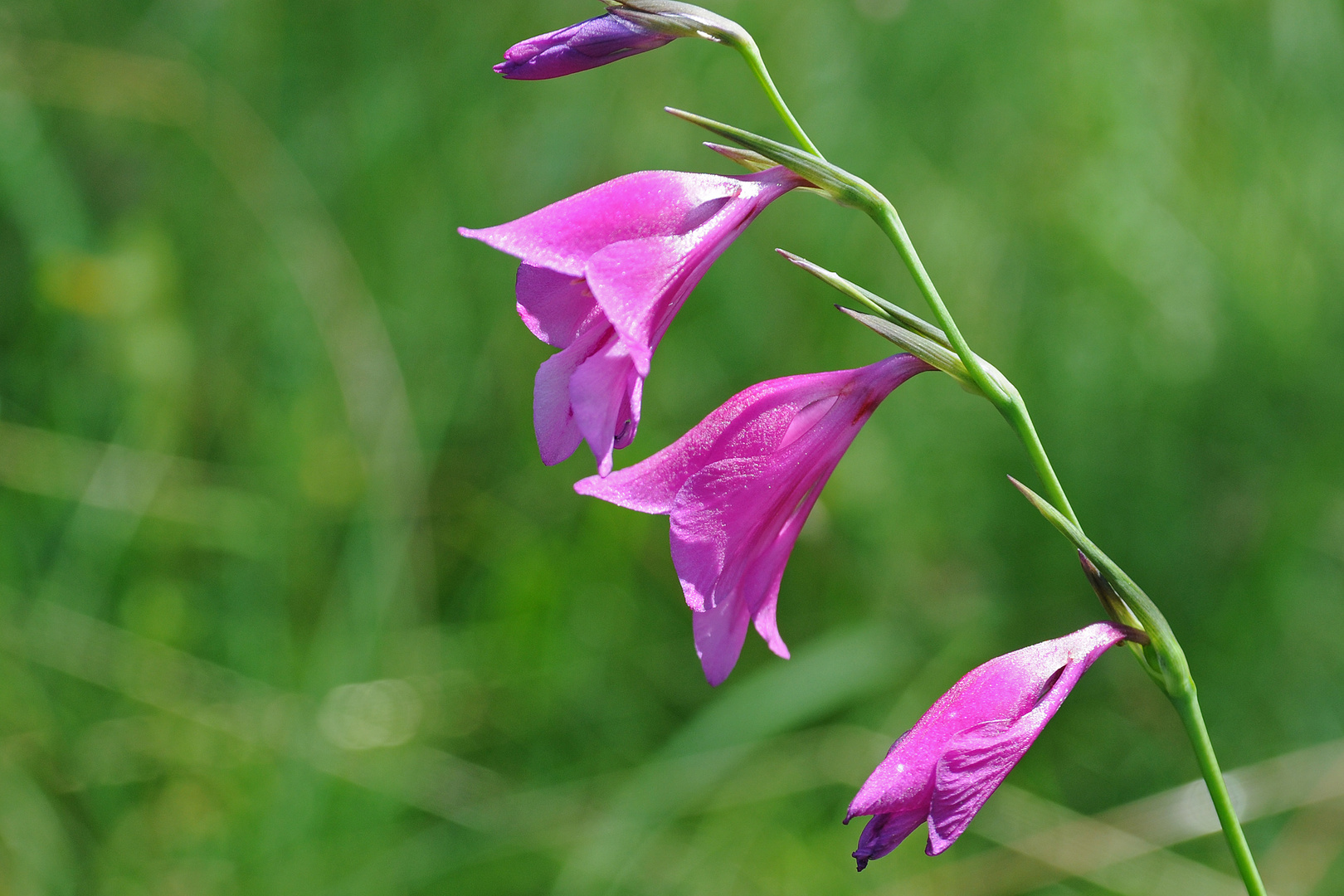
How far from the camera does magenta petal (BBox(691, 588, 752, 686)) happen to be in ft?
2.81

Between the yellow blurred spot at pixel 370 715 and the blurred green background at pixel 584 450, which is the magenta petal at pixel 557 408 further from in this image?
the yellow blurred spot at pixel 370 715

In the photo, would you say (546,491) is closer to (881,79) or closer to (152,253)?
(152,253)

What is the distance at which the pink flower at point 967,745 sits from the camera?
0.72 meters

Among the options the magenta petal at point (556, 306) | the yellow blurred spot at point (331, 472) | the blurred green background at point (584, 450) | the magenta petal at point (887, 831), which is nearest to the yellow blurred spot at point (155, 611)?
the blurred green background at point (584, 450)

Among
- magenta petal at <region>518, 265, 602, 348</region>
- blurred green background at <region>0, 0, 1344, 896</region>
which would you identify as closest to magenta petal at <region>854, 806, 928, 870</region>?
magenta petal at <region>518, 265, 602, 348</region>

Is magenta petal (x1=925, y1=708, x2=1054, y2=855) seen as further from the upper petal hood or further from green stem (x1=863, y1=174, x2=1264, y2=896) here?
the upper petal hood

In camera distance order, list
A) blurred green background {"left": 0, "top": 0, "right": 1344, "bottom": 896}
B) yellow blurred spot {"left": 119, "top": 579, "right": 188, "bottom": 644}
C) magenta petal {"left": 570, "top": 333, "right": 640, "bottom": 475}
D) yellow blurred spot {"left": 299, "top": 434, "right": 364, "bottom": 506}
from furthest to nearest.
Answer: yellow blurred spot {"left": 299, "top": 434, "right": 364, "bottom": 506}
yellow blurred spot {"left": 119, "top": 579, "right": 188, "bottom": 644}
blurred green background {"left": 0, "top": 0, "right": 1344, "bottom": 896}
magenta petal {"left": 570, "top": 333, "right": 640, "bottom": 475}

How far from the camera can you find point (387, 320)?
2.73 m

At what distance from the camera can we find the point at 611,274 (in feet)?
2.43

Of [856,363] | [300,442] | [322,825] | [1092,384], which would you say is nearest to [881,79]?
[856,363]

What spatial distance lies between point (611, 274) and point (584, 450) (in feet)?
Answer: 5.90

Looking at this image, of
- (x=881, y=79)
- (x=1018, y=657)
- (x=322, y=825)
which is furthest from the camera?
(x=881, y=79)

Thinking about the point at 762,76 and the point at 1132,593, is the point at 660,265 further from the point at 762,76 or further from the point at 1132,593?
the point at 1132,593

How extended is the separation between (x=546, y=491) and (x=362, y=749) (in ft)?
2.53
